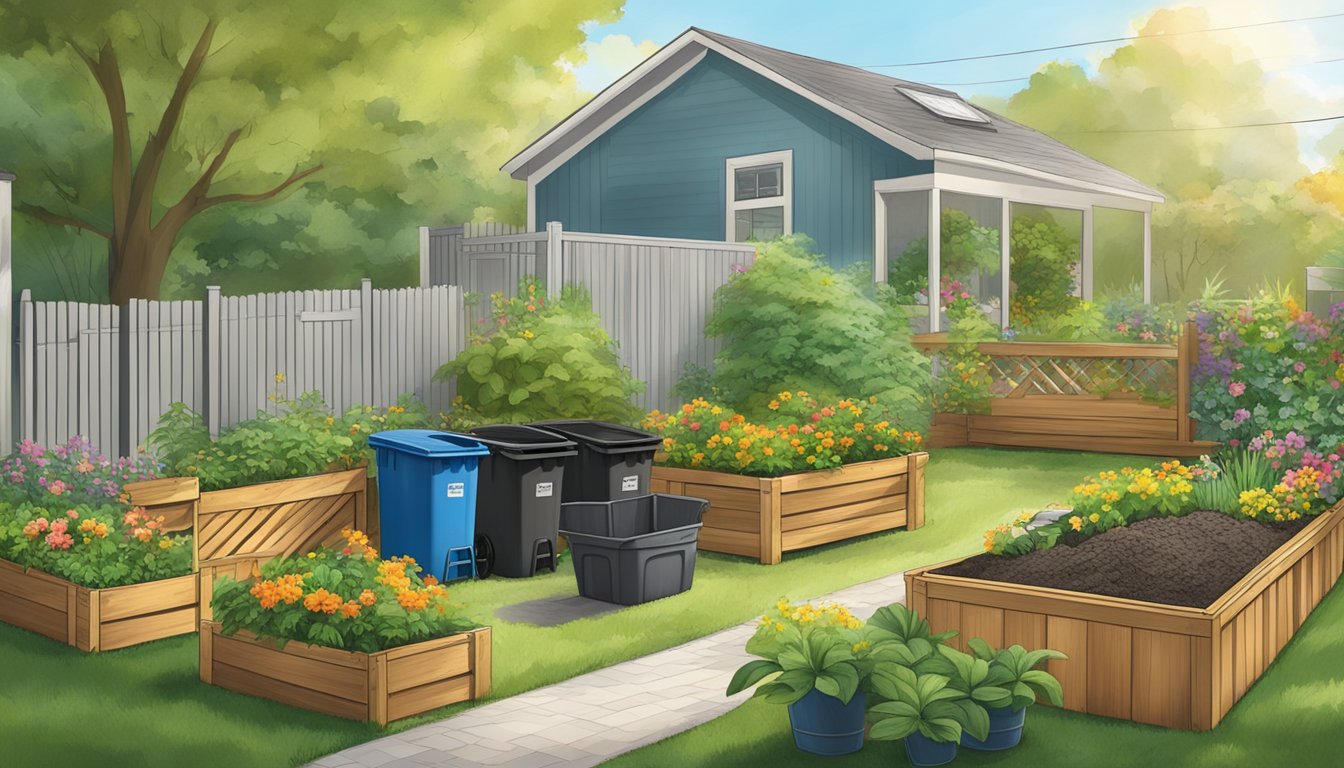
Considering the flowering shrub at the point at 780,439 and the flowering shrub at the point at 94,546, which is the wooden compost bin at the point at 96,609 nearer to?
the flowering shrub at the point at 94,546

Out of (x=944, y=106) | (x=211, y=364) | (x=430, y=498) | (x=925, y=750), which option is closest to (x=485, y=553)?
(x=430, y=498)

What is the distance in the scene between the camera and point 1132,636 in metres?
6.22

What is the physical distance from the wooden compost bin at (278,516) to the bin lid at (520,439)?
931 millimetres

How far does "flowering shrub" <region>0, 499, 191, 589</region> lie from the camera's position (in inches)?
307

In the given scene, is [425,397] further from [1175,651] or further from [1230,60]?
[1230,60]

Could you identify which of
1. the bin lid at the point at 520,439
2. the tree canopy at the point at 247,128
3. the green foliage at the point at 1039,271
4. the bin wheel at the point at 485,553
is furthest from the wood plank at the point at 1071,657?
the tree canopy at the point at 247,128

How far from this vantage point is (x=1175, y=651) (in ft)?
20.0

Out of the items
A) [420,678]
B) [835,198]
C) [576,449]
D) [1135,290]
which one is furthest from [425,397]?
[1135,290]

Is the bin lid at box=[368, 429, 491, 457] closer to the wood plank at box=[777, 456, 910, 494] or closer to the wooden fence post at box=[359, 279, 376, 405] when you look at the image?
the wooden fence post at box=[359, 279, 376, 405]

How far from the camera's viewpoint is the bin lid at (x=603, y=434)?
10.2 m

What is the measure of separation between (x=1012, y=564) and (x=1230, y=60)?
4469cm

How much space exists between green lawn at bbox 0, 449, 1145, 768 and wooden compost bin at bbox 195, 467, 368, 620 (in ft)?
3.88

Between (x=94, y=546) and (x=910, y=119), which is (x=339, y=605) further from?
(x=910, y=119)

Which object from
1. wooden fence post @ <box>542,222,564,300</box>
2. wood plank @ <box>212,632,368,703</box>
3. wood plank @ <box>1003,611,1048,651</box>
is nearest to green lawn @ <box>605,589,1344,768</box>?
wood plank @ <box>1003,611,1048,651</box>
